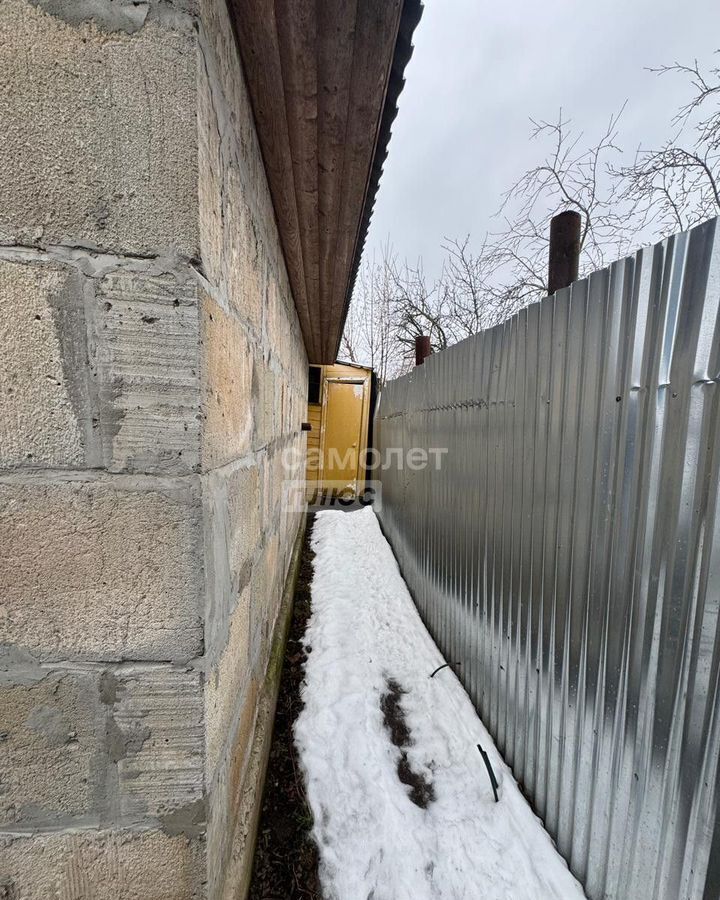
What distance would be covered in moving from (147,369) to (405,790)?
2203mm

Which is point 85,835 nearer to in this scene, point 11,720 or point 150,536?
point 11,720

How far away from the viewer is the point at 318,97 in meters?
1.14

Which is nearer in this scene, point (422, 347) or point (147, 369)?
point (147, 369)

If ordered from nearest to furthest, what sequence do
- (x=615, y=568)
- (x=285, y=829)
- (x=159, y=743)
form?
1. (x=159, y=743)
2. (x=615, y=568)
3. (x=285, y=829)

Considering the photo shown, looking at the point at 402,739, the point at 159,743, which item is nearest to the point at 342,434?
the point at 402,739

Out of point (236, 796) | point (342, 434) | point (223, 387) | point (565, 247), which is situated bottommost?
point (236, 796)

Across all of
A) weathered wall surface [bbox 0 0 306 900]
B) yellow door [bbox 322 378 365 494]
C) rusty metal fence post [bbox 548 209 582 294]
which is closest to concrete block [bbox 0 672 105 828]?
weathered wall surface [bbox 0 0 306 900]

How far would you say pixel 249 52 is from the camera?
1030mm

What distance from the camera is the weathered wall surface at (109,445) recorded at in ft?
2.27

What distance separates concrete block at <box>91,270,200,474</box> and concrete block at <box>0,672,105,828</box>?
0.49m

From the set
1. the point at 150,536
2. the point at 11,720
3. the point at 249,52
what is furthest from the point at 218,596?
the point at 249,52

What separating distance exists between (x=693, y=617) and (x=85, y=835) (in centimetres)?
164

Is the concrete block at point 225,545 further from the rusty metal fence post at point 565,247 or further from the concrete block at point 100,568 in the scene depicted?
the rusty metal fence post at point 565,247

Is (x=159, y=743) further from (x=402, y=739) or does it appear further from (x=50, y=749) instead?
(x=402, y=739)
